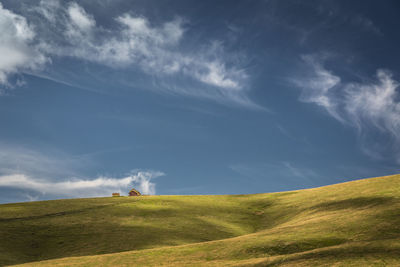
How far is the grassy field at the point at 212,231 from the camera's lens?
3147 cm

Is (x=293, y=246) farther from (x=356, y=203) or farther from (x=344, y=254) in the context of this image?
(x=356, y=203)

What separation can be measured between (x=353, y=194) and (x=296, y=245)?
34.4 metres

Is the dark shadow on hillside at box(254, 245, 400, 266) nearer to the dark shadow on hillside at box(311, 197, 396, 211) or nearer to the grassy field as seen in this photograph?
the grassy field

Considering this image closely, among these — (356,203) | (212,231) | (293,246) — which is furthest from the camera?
(212,231)

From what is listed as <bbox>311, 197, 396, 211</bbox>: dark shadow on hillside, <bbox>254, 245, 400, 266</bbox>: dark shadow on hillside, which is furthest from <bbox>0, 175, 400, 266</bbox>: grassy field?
<bbox>311, 197, 396, 211</bbox>: dark shadow on hillside

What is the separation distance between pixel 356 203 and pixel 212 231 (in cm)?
2236

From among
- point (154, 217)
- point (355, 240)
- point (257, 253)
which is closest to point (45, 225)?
point (154, 217)

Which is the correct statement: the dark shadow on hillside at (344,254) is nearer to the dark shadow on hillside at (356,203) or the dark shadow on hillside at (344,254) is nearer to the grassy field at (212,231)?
the grassy field at (212,231)

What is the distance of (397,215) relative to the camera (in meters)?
37.9

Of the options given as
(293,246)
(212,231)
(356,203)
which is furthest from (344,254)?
(212,231)

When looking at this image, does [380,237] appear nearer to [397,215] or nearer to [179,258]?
[397,215]

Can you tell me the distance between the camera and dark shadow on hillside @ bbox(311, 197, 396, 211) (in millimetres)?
48406

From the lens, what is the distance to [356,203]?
176 ft

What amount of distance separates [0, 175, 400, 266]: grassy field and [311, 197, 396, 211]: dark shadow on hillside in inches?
9.0
